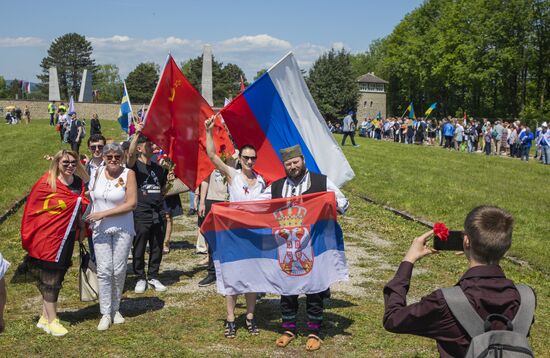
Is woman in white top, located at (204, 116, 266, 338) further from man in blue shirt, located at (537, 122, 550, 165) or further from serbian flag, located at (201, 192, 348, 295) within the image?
man in blue shirt, located at (537, 122, 550, 165)

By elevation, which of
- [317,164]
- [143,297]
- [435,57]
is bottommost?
[143,297]

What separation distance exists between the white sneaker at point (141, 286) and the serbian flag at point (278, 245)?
7.90 ft

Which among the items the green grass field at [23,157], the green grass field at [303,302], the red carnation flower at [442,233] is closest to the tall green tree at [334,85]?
the green grass field at [23,157]

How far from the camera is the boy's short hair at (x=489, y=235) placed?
128 inches

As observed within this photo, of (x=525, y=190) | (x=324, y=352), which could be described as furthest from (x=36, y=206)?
(x=525, y=190)

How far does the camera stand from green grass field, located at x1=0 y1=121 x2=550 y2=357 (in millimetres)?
6797

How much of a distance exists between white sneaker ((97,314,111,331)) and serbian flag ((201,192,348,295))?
1.44 metres

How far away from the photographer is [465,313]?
123 inches

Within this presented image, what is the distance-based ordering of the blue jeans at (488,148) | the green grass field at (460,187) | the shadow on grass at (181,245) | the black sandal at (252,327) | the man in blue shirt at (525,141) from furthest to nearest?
the blue jeans at (488,148) → the man in blue shirt at (525,141) → the green grass field at (460,187) → the shadow on grass at (181,245) → the black sandal at (252,327)

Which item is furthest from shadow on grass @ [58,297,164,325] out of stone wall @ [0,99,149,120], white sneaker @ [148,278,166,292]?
stone wall @ [0,99,149,120]

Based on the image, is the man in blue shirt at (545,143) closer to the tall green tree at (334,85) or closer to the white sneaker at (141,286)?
the white sneaker at (141,286)

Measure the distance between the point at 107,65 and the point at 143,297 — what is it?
165 m

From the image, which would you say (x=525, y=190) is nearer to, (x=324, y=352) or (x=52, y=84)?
(x=324, y=352)

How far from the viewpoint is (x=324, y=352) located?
6648 mm
